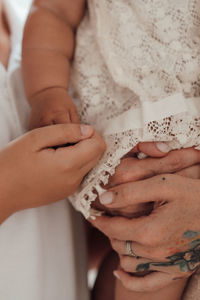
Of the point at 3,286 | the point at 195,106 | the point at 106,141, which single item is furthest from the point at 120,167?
the point at 3,286

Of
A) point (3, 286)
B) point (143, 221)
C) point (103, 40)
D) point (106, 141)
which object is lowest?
point (3, 286)

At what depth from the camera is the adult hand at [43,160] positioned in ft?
1.80

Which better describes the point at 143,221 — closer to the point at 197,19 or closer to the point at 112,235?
the point at 112,235

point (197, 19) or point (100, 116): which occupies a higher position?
point (197, 19)

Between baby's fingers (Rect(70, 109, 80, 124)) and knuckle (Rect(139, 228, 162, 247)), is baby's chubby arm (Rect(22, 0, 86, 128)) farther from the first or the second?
knuckle (Rect(139, 228, 162, 247))

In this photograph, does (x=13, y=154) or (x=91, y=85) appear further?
(x=91, y=85)

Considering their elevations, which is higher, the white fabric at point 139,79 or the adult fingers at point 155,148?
the white fabric at point 139,79

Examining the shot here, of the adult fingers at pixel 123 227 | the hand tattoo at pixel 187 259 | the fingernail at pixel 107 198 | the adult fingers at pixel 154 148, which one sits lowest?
the hand tattoo at pixel 187 259

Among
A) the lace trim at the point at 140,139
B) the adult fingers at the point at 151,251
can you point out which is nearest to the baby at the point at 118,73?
the lace trim at the point at 140,139

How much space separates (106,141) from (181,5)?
31 cm

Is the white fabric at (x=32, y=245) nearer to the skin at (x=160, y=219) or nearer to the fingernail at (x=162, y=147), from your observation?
the skin at (x=160, y=219)

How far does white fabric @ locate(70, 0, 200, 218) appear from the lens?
1.88 ft

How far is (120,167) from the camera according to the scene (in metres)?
0.61

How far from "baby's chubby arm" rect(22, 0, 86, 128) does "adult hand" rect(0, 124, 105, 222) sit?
7cm
